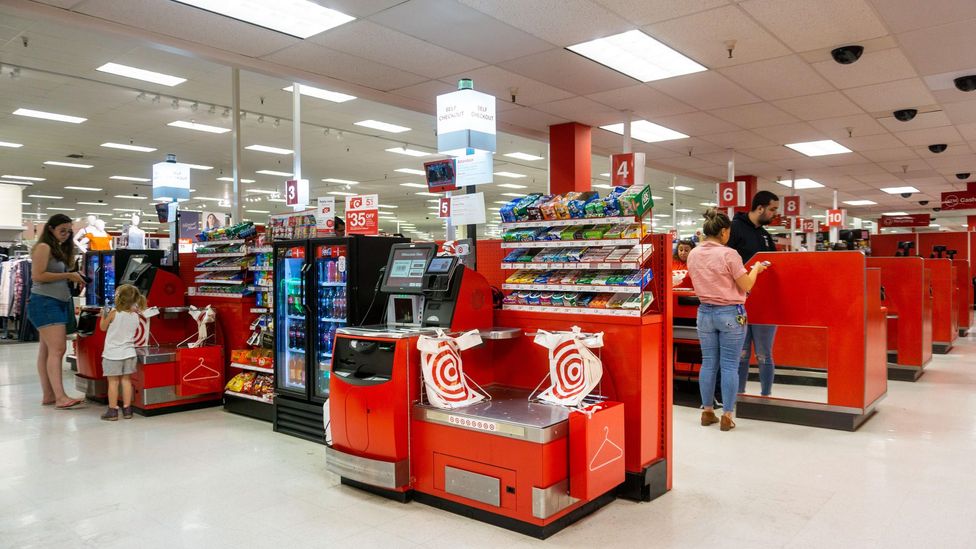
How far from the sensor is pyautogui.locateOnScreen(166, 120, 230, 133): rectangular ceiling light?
10076mm

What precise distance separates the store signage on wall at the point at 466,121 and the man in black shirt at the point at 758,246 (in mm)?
2274

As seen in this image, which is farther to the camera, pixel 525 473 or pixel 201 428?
pixel 201 428

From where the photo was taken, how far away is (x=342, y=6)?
15.3 ft

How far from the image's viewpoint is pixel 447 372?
347 cm

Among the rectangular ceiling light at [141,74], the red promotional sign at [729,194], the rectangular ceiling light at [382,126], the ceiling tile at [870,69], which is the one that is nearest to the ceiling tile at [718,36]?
the ceiling tile at [870,69]

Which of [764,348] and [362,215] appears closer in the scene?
[362,215]

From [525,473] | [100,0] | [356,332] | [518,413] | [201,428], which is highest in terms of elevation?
[100,0]

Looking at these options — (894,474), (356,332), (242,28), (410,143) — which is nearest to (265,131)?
(410,143)

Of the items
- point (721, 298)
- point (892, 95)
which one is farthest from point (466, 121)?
point (892, 95)

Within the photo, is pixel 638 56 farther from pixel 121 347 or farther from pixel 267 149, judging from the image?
pixel 267 149

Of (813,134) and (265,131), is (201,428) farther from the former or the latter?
(813,134)

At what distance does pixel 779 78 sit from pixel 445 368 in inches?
202

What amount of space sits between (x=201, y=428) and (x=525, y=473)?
3.35 metres

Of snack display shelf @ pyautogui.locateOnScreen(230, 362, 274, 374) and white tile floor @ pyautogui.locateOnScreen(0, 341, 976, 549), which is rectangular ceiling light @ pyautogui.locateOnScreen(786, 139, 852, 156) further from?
snack display shelf @ pyautogui.locateOnScreen(230, 362, 274, 374)
